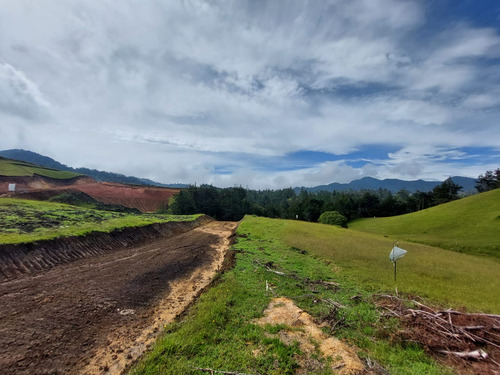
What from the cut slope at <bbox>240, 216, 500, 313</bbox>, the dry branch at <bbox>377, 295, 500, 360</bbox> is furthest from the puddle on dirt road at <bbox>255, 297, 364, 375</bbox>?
the cut slope at <bbox>240, 216, 500, 313</bbox>

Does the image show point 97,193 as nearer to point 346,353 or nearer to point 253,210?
point 253,210

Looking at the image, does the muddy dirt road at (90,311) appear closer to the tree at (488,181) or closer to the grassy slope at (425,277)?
the grassy slope at (425,277)

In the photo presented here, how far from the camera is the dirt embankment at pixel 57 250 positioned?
537 inches

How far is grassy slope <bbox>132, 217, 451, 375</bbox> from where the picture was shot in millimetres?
6980

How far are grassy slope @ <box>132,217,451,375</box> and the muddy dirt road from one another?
1245 mm

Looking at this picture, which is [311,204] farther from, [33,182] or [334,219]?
[33,182]

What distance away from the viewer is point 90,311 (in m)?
9.74

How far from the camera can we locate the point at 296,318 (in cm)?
987

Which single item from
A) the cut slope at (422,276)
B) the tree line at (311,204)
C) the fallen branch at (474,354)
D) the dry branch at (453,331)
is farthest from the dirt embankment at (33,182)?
the fallen branch at (474,354)

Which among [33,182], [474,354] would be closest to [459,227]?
[474,354]

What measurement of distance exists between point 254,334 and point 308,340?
6.53 feet

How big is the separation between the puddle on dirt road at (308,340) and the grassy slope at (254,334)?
288 mm

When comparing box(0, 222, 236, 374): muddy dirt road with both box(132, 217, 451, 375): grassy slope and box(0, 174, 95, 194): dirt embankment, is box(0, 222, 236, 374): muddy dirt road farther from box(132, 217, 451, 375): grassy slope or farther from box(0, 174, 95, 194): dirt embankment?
box(0, 174, 95, 194): dirt embankment

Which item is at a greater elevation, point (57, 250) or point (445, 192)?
point (445, 192)
